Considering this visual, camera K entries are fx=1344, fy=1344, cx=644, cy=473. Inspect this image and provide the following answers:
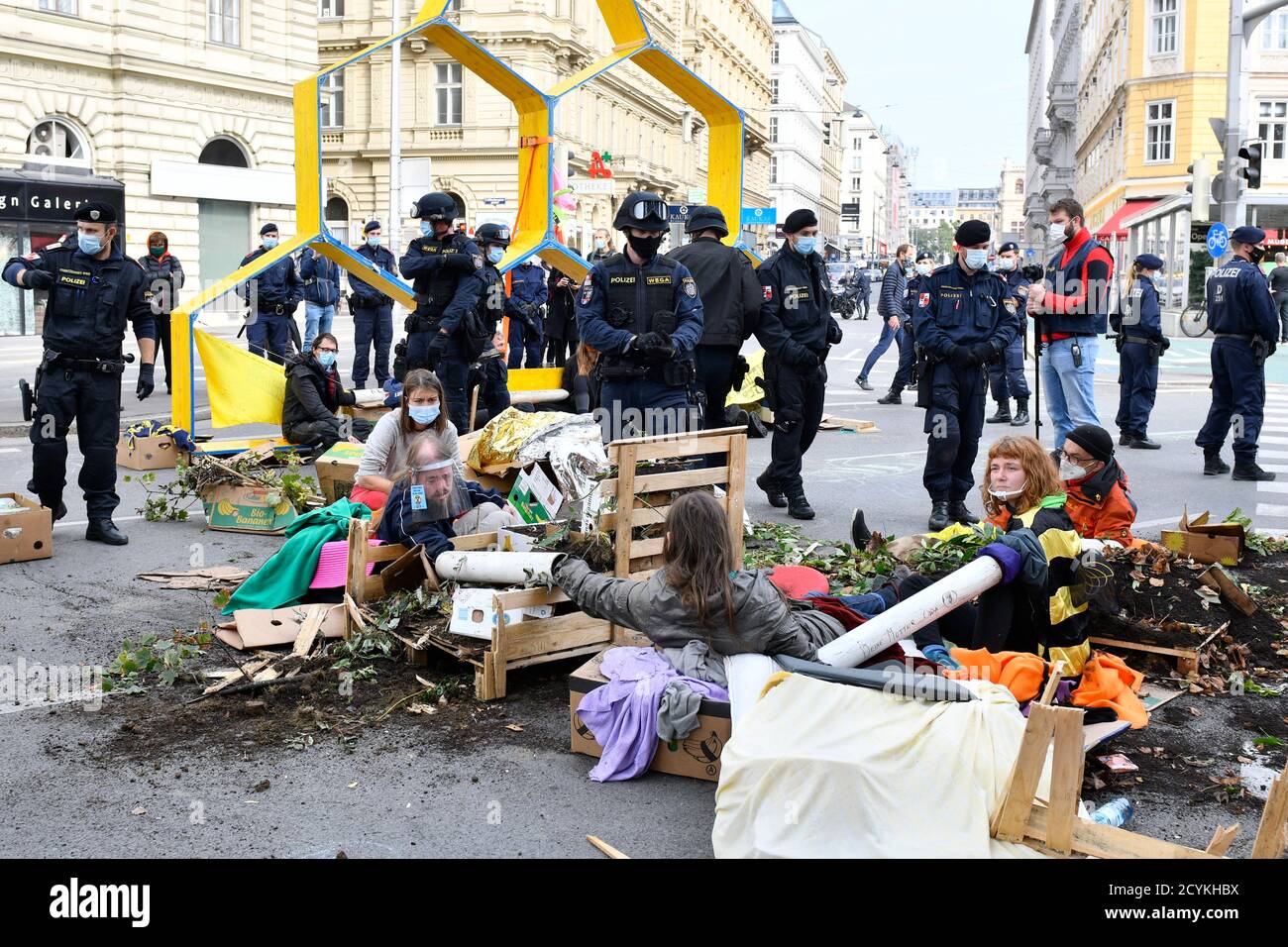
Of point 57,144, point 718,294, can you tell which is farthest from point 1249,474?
point 57,144

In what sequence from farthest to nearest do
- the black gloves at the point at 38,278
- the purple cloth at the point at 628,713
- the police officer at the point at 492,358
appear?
the police officer at the point at 492,358
the black gloves at the point at 38,278
the purple cloth at the point at 628,713

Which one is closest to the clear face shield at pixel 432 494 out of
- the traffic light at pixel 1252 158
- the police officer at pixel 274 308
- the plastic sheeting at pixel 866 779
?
the plastic sheeting at pixel 866 779

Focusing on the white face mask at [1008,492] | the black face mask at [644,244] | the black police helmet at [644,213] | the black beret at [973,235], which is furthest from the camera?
the black beret at [973,235]

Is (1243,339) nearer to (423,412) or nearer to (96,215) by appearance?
(423,412)

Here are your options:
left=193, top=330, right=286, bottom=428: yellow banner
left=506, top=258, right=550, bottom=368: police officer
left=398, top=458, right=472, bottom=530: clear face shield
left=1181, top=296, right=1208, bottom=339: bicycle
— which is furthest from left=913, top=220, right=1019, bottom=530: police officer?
left=1181, top=296, right=1208, bottom=339: bicycle

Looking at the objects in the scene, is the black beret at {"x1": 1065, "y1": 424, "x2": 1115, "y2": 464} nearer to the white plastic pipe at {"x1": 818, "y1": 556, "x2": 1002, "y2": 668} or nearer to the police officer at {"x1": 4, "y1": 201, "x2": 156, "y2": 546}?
→ the white plastic pipe at {"x1": 818, "y1": 556, "x2": 1002, "y2": 668}

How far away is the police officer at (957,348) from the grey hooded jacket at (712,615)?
399cm

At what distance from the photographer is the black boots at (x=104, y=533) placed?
8.20 meters

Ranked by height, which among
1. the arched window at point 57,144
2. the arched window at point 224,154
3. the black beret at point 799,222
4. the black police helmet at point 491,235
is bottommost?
the black beret at point 799,222

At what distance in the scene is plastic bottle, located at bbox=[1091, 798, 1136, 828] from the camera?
13.5 feet

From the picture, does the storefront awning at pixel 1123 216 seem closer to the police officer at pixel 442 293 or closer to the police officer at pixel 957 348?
the police officer at pixel 442 293

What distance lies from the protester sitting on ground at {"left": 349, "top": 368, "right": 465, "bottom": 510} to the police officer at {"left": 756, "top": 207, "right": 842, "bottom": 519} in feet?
9.26
